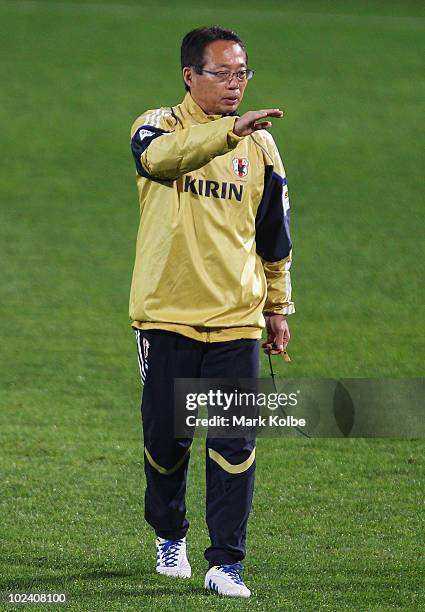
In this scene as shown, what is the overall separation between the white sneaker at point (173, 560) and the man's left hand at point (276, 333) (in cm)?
82

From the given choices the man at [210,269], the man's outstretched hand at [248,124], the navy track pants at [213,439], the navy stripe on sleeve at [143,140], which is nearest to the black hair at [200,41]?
the man at [210,269]

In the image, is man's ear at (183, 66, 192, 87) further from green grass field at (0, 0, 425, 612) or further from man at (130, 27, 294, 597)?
green grass field at (0, 0, 425, 612)

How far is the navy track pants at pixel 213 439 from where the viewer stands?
16.7 ft

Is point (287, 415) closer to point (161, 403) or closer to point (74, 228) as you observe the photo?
point (161, 403)

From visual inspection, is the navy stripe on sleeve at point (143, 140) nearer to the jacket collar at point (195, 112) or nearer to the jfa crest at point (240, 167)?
the jacket collar at point (195, 112)

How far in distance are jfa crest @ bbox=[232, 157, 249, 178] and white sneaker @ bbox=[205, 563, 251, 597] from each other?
4.59ft

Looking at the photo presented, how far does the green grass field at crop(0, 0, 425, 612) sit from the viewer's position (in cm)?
561

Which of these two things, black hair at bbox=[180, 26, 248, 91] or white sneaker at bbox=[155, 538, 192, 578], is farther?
white sneaker at bbox=[155, 538, 192, 578]

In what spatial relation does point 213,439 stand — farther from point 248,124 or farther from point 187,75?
point 187,75

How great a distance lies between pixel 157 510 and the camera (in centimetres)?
534

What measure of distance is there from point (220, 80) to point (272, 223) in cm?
60

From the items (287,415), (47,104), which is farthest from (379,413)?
(47,104)

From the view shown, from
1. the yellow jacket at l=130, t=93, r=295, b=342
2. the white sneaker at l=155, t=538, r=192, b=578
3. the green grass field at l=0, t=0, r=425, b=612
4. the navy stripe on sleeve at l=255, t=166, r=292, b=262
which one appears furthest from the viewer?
the green grass field at l=0, t=0, r=425, b=612

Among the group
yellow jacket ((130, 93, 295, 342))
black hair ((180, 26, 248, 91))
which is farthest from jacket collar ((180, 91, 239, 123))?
black hair ((180, 26, 248, 91))
